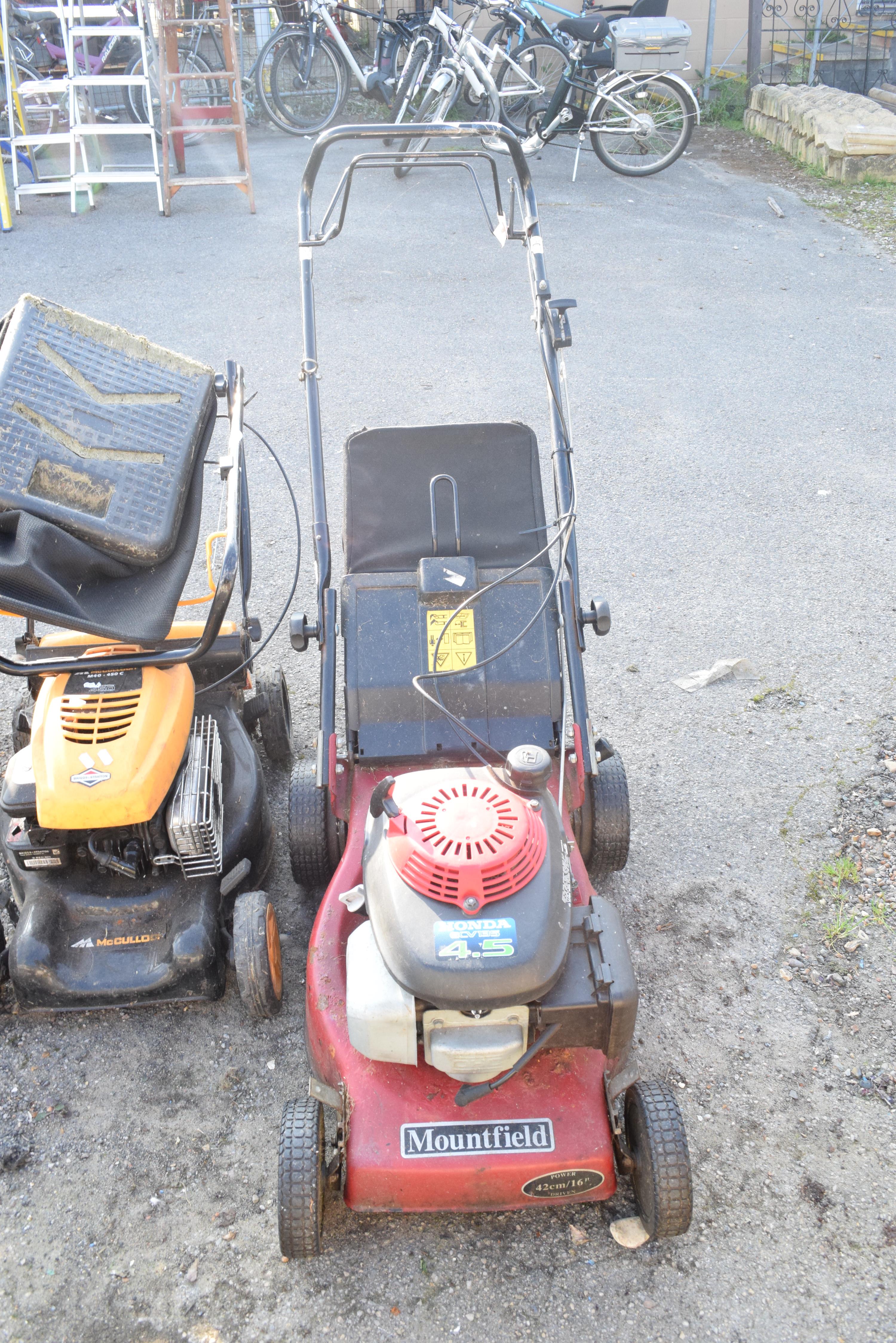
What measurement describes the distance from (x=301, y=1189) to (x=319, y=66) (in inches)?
400

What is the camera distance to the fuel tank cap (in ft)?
6.96

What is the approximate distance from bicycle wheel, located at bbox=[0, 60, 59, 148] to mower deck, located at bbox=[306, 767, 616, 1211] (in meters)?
8.46

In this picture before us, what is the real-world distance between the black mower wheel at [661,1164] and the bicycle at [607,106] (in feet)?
25.9

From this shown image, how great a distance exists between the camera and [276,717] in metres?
3.28

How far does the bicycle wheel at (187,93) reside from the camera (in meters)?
9.34

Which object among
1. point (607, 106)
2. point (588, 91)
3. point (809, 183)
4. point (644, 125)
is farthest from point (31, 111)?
point (809, 183)

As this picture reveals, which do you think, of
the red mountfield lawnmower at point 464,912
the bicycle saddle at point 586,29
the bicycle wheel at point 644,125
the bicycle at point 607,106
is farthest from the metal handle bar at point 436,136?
the bicycle saddle at point 586,29

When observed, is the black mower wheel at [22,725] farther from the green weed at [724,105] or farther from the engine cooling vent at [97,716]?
the green weed at [724,105]

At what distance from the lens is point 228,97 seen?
9781 millimetres

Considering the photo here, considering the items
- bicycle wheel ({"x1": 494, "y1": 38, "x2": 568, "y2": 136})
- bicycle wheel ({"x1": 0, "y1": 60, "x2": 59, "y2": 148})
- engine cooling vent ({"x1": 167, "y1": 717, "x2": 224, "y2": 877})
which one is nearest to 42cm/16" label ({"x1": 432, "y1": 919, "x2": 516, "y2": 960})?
engine cooling vent ({"x1": 167, "y1": 717, "x2": 224, "y2": 877})

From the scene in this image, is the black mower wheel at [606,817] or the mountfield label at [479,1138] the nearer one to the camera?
the mountfield label at [479,1138]

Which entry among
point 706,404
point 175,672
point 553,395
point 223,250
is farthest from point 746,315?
point 175,672

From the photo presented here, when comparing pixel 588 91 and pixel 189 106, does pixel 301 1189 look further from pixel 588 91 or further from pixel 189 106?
pixel 588 91

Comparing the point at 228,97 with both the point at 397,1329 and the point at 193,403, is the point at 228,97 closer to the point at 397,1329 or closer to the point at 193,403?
the point at 193,403
